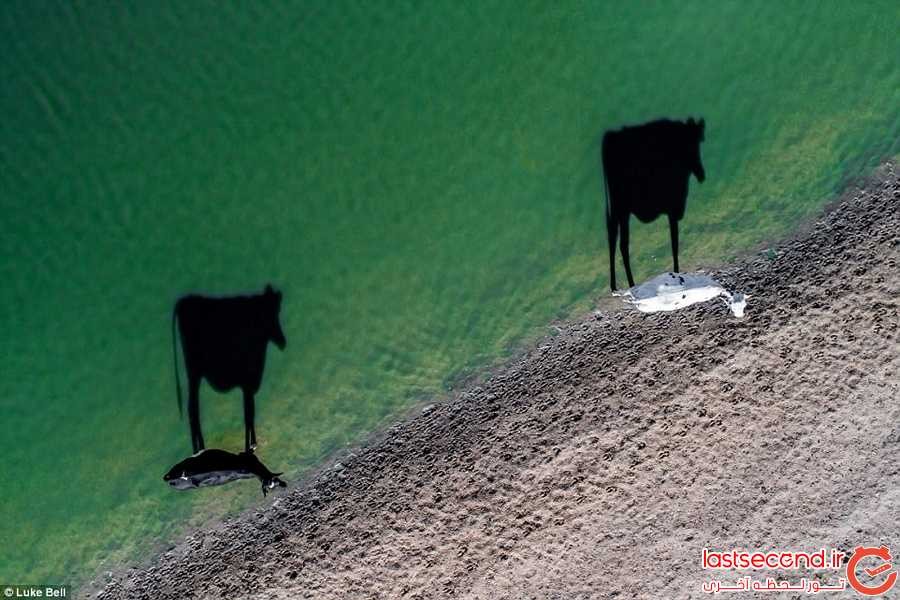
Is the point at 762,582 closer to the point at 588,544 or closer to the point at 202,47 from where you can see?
the point at 588,544

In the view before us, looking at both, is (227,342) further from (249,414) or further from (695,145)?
(695,145)

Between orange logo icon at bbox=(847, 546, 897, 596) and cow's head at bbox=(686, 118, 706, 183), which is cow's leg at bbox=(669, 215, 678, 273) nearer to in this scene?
cow's head at bbox=(686, 118, 706, 183)

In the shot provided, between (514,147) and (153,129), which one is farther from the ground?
(153,129)

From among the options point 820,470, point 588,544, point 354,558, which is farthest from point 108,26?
point 820,470

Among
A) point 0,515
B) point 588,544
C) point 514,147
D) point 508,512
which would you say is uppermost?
point 514,147

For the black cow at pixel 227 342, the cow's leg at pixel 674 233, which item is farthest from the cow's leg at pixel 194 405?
the cow's leg at pixel 674 233

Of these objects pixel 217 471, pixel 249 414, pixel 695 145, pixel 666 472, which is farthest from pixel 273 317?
pixel 695 145
